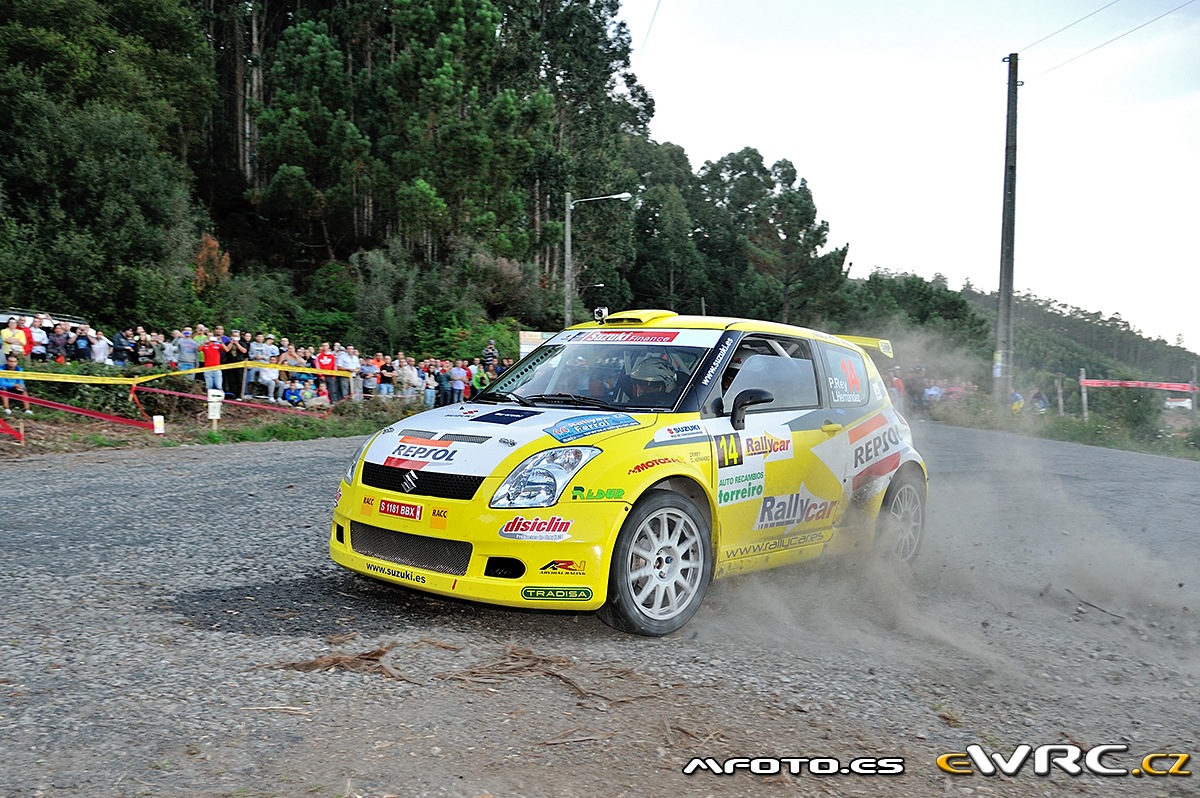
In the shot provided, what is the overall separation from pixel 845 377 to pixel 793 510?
1.37m

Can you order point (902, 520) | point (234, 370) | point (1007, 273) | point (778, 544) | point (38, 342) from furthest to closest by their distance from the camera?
point (1007, 273) < point (234, 370) < point (38, 342) < point (902, 520) < point (778, 544)

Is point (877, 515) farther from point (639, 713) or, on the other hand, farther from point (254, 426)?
point (254, 426)

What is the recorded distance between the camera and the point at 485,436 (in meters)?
5.51

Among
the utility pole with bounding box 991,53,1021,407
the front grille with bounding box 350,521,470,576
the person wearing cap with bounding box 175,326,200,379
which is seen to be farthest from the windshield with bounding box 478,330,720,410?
the utility pole with bounding box 991,53,1021,407

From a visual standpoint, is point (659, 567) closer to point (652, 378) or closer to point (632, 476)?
point (632, 476)

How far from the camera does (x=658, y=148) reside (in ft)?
354

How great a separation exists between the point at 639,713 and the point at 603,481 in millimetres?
1359

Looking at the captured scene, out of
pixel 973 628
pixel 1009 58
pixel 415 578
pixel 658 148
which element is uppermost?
pixel 658 148

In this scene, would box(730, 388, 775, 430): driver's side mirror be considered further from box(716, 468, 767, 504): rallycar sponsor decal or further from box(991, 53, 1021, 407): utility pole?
box(991, 53, 1021, 407): utility pole

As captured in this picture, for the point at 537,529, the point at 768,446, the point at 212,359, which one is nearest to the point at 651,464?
the point at 537,529

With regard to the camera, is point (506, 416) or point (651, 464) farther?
point (506, 416)

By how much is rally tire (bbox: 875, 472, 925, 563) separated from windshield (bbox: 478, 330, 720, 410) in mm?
2015

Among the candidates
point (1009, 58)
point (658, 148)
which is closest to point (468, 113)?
point (1009, 58)

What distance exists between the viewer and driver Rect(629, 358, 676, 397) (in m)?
6.10
